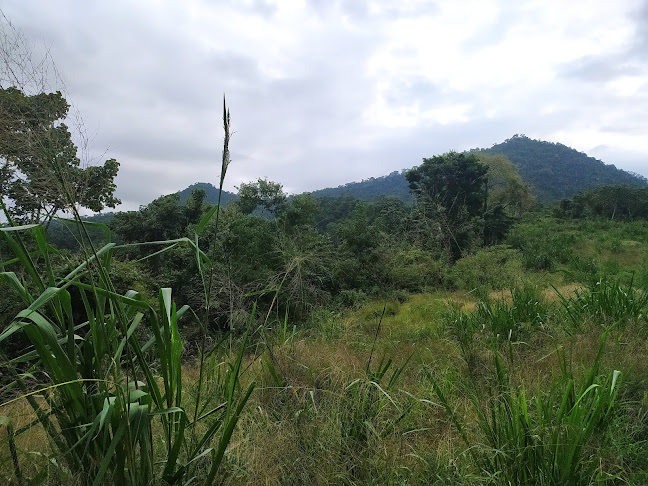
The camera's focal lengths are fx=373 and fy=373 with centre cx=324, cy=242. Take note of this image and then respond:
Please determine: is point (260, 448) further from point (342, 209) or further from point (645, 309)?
point (342, 209)

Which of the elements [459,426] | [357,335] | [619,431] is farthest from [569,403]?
[357,335]

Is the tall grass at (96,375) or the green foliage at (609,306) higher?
the tall grass at (96,375)

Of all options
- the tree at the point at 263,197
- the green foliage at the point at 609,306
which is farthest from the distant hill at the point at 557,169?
the green foliage at the point at 609,306

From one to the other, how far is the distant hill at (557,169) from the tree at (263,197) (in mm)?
33217

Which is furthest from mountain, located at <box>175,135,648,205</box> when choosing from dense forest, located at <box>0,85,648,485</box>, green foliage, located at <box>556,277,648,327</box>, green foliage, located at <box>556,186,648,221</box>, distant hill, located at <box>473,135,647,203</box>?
dense forest, located at <box>0,85,648,485</box>

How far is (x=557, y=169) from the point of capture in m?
52.2

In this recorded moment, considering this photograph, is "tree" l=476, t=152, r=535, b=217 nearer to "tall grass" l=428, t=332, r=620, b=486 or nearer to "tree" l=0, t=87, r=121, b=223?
"tall grass" l=428, t=332, r=620, b=486

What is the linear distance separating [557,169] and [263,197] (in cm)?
5141

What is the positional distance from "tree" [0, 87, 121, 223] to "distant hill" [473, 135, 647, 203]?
44552 mm

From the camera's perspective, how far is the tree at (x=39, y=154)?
37.5 inches

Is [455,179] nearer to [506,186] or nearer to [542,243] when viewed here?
[542,243]

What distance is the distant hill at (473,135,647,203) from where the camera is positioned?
146ft

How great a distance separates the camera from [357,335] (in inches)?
139

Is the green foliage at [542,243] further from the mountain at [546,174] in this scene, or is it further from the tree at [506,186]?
the mountain at [546,174]
